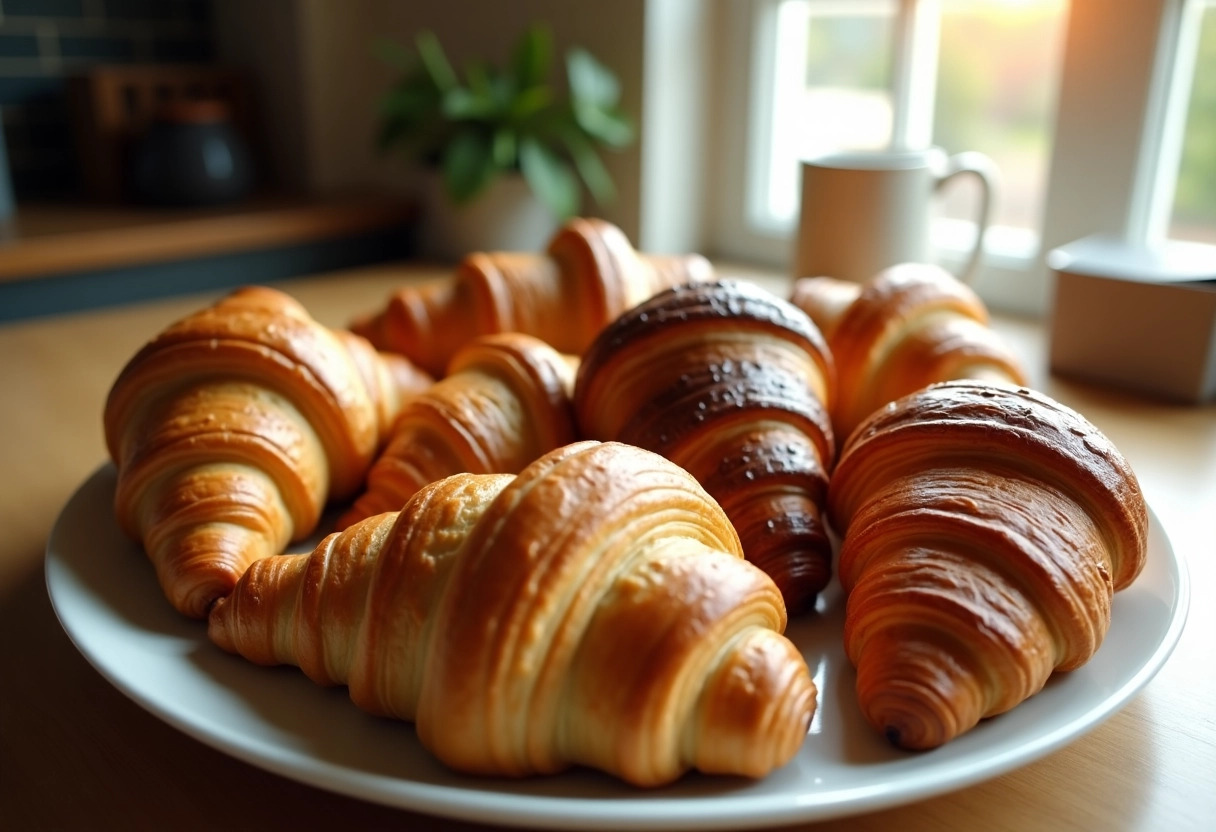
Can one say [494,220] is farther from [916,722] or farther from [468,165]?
[916,722]

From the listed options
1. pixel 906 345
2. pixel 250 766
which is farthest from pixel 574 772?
pixel 906 345

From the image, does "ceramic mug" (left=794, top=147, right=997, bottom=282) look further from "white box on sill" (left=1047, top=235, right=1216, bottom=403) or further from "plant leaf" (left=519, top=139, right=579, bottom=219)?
"plant leaf" (left=519, top=139, right=579, bottom=219)

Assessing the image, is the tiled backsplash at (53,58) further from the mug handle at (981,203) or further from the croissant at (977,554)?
the croissant at (977,554)

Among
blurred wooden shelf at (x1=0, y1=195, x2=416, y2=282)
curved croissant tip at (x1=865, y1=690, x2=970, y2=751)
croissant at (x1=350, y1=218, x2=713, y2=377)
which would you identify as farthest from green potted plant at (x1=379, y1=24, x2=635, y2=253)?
curved croissant tip at (x1=865, y1=690, x2=970, y2=751)

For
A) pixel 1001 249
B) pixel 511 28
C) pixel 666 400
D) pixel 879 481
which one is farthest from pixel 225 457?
pixel 511 28

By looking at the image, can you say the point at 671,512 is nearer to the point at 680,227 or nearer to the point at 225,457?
the point at 225,457
